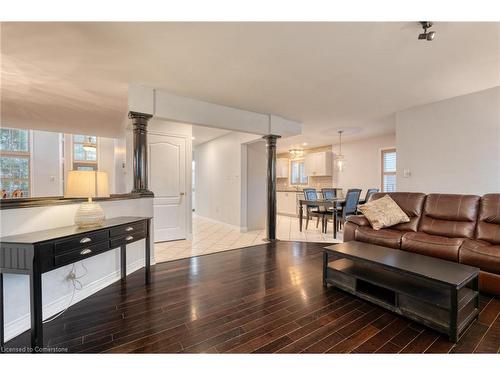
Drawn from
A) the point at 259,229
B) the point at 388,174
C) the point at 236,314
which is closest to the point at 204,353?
the point at 236,314

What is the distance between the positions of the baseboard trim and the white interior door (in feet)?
4.67

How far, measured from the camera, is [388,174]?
254 inches

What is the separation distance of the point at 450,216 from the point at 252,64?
3123mm

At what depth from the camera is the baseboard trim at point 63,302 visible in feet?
5.51

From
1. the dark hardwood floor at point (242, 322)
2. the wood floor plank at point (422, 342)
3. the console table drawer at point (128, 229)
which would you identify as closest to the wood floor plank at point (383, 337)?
the dark hardwood floor at point (242, 322)

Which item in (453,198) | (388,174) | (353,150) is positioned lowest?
(453,198)

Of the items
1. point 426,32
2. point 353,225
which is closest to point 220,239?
point 353,225

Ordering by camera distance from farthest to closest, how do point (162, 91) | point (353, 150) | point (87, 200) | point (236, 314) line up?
1. point (353, 150)
2. point (162, 91)
3. point (87, 200)
4. point (236, 314)

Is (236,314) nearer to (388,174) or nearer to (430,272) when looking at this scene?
(430,272)

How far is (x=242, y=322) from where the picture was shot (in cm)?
189

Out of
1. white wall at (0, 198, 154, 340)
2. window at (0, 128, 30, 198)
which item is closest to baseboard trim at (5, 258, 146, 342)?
white wall at (0, 198, 154, 340)

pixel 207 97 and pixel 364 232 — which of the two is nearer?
pixel 364 232
